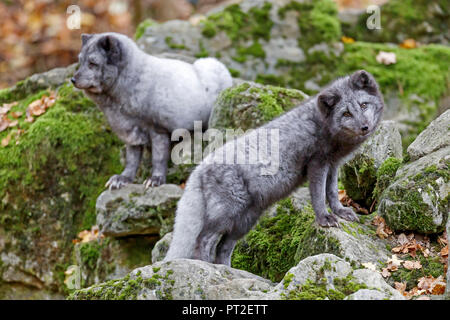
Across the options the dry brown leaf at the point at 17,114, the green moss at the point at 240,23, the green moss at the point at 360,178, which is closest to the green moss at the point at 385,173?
the green moss at the point at 360,178

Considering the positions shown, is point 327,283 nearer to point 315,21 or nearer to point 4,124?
point 4,124

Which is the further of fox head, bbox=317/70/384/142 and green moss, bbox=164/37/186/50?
green moss, bbox=164/37/186/50

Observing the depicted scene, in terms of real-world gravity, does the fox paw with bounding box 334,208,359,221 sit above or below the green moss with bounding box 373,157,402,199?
below

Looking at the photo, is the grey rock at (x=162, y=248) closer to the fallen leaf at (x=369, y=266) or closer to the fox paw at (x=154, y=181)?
the fox paw at (x=154, y=181)

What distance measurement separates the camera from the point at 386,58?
1181cm

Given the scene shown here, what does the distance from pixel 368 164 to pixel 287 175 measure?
127 centimetres

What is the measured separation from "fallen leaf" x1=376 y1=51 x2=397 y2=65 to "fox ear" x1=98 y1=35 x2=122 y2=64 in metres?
5.47

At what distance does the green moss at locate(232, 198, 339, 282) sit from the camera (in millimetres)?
6746

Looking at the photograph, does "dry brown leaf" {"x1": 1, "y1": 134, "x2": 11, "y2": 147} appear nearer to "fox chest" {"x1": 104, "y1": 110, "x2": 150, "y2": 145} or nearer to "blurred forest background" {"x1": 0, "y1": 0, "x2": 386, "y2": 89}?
"fox chest" {"x1": 104, "y1": 110, "x2": 150, "y2": 145}

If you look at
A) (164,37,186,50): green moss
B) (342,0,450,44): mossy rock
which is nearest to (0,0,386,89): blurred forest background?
(342,0,450,44): mossy rock

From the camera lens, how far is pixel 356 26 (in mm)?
13484

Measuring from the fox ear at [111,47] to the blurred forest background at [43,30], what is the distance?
7.66 meters

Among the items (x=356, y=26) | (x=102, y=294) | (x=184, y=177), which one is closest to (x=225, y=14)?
(x=356, y=26)

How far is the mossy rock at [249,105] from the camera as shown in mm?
8375
